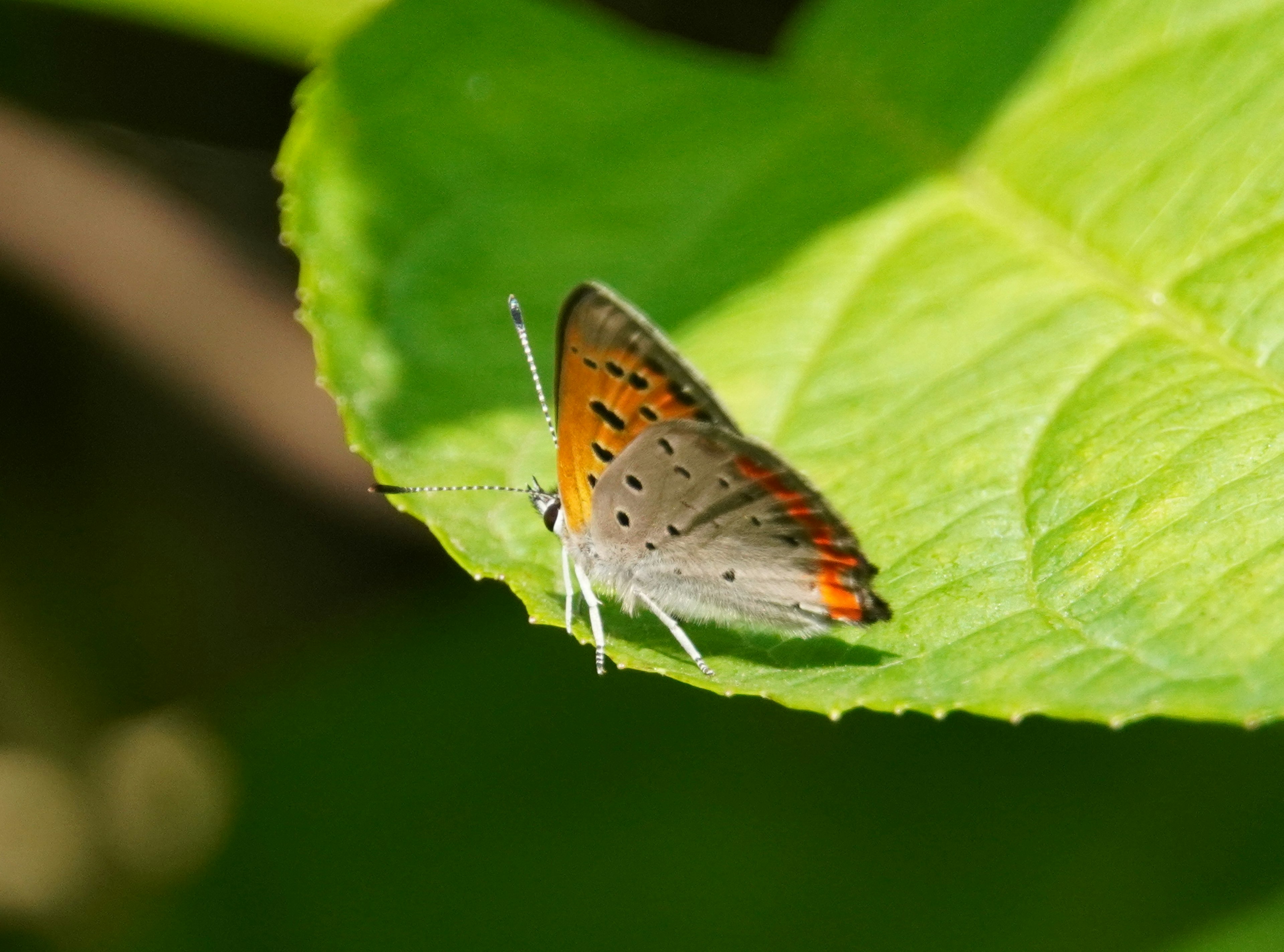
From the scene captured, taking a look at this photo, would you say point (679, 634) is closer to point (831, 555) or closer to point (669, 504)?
point (669, 504)

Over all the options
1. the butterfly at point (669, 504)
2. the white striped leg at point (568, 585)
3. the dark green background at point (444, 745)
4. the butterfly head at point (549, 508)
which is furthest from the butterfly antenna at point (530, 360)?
the dark green background at point (444, 745)

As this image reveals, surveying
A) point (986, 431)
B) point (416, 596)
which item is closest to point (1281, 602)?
point (986, 431)

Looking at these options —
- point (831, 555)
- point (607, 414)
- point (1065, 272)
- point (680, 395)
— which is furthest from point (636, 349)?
point (1065, 272)

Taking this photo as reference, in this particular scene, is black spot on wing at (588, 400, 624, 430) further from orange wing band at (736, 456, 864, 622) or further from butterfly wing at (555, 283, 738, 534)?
orange wing band at (736, 456, 864, 622)

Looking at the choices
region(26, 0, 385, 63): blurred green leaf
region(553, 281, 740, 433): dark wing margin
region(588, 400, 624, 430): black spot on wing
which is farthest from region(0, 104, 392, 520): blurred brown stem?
region(553, 281, 740, 433): dark wing margin

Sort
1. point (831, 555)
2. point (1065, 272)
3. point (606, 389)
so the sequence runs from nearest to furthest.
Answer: point (831, 555), point (606, 389), point (1065, 272)

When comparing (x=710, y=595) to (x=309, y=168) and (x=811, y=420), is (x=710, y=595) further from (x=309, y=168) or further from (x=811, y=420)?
(x=309, y=168)
